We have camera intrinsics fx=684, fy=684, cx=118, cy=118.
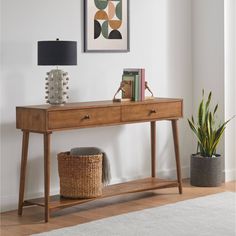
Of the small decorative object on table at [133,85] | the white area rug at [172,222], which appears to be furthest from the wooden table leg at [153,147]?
the white area rug at [172,222]

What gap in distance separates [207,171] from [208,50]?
3.82 feet

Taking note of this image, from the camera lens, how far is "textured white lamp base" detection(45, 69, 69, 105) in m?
4.98

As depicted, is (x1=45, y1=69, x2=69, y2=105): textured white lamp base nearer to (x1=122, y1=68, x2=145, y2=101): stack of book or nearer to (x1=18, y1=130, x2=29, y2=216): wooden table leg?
(x1=18, y1=130, x2=29, y2=216): wooden table leg

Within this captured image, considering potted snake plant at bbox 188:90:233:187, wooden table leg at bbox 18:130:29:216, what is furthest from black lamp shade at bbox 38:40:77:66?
potted snake plant at bbox 188:90:233:187

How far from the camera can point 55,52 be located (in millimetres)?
4809

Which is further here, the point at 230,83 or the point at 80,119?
the point at 230,83

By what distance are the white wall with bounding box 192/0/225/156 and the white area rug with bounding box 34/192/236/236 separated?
127 cm

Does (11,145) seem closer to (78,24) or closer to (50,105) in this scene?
(50,105)

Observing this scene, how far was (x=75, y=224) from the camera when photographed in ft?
15.5

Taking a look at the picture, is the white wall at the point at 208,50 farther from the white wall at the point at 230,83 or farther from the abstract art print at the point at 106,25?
the abstract art print at the point at 106,25

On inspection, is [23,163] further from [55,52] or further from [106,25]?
[106,25]

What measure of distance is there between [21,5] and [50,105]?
795 mm

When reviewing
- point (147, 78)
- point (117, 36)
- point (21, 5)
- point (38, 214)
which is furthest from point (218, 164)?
→ point (21, 5)

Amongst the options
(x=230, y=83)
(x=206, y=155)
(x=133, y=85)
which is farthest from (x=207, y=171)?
(x=133, y=85)
